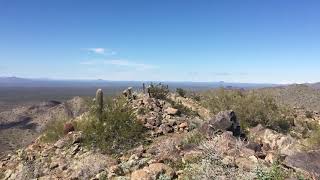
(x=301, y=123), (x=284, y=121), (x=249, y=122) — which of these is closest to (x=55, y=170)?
(x=249, y=122)

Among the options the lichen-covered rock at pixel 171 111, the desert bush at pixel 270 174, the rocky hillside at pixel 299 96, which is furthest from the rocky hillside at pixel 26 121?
the desert bush at pixel 270 174

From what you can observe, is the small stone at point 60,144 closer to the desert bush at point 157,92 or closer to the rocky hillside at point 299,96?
the desert bush at point 157,92

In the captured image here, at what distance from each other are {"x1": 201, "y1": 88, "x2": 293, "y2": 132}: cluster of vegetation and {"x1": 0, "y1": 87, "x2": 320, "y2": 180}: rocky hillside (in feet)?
7.53

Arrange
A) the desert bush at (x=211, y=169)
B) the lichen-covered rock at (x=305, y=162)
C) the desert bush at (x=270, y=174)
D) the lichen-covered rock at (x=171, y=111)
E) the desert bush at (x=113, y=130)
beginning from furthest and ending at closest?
the lichen-covered rock at (x=171, y=111) → the desert bush at (x=113, y=130) → the lichen-covered rock at (x=305, y=162) → the desert bush at (x=270, y=174) → the desert bush at (x=211, y=169)

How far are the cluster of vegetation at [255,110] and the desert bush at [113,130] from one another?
720 cm

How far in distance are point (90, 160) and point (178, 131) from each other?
4.19 metres

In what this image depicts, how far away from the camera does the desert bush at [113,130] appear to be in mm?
15005

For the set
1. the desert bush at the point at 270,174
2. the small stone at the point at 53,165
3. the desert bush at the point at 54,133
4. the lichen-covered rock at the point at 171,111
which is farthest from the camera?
the lichen-covered rock at the point at 171,111

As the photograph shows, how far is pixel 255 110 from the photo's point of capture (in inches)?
908

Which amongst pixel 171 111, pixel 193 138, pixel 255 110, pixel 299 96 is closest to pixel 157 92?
pixel 171 111

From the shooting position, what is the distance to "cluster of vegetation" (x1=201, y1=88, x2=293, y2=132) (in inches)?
890

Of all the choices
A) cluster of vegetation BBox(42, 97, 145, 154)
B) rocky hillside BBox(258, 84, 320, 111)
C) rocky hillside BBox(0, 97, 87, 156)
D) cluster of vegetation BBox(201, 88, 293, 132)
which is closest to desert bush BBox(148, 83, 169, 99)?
cluster of vegetation BBox(201, 88, 293, 132)

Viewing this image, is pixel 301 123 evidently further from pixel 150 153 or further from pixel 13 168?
pixel 13 168

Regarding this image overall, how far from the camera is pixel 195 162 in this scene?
1091cm
